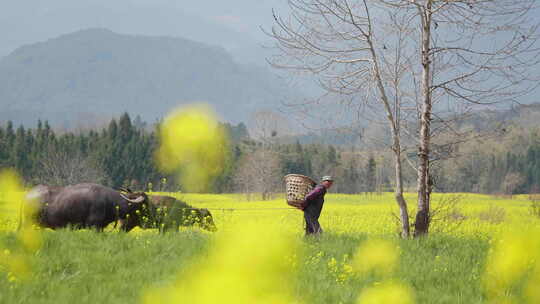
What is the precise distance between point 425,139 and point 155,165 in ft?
228

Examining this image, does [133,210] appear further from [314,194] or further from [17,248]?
[314,194]

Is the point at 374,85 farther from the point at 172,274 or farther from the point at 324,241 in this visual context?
the point at 172,274

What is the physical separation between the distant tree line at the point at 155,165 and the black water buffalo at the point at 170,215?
25.6 m

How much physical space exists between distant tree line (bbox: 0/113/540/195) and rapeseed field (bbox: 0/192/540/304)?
30.4 meters

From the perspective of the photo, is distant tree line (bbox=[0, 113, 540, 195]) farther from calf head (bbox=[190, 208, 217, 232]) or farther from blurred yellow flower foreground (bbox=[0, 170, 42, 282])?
blurred yellow flower foreground (bbox=[0, 170, 42, 282])

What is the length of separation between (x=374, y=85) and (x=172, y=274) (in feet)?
A: 22.5

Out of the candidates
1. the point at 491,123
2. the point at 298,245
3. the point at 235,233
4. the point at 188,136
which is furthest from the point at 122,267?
the point at 188,136

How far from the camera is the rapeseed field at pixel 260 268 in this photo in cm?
137

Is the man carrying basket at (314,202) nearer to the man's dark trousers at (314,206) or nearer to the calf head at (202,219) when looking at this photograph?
the man's dark trousers at (314,206)

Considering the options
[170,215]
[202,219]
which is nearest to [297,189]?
[170,215]

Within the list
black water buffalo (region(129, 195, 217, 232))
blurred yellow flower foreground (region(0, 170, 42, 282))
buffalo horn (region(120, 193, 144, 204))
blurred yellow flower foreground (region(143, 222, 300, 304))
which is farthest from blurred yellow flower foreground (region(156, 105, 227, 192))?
blurred yellow flower foreground (region(143, 222, 300, 304))

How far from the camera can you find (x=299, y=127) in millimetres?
10984

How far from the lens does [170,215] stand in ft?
36.8

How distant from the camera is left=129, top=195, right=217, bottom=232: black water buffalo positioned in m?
10.4
